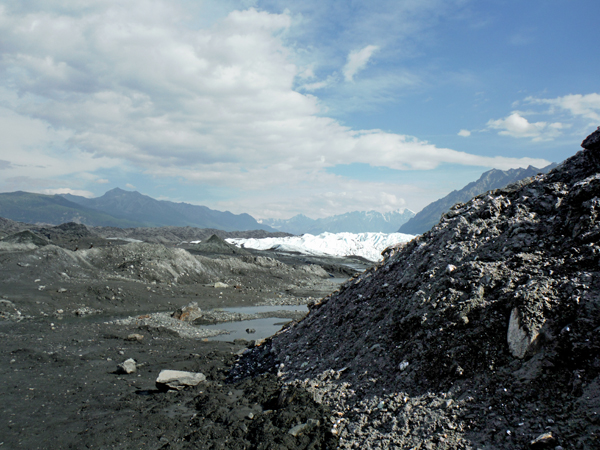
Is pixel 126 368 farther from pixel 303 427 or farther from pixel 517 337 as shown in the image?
pixel 517 337

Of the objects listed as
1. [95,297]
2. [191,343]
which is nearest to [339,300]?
[191,343]

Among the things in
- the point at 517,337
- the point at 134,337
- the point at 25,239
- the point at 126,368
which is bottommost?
the point at 134,337

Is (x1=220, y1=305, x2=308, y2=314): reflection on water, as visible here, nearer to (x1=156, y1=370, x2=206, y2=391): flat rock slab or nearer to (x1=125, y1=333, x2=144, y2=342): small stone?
(x1=125, y1=333, x2=144, y2=342): small stone

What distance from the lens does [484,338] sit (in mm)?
5605

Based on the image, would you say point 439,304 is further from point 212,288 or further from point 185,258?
point 185,258

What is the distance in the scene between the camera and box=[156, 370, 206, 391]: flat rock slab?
26.1 ft

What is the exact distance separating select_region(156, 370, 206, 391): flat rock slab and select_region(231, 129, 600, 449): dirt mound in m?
1.29

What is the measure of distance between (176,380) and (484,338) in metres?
6.69

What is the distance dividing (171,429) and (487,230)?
7.58 metres

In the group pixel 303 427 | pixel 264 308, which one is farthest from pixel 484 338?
pixel 264 308

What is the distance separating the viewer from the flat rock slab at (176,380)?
7969 millimetres

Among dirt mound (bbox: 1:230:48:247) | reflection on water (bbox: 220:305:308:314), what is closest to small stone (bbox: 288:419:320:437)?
reflection on water (bbox: 220:305:308:314)

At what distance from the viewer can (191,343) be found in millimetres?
14070

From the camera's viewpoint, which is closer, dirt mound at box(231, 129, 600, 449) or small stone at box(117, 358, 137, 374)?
dirt mound at box(231, 129, 600, 449)
